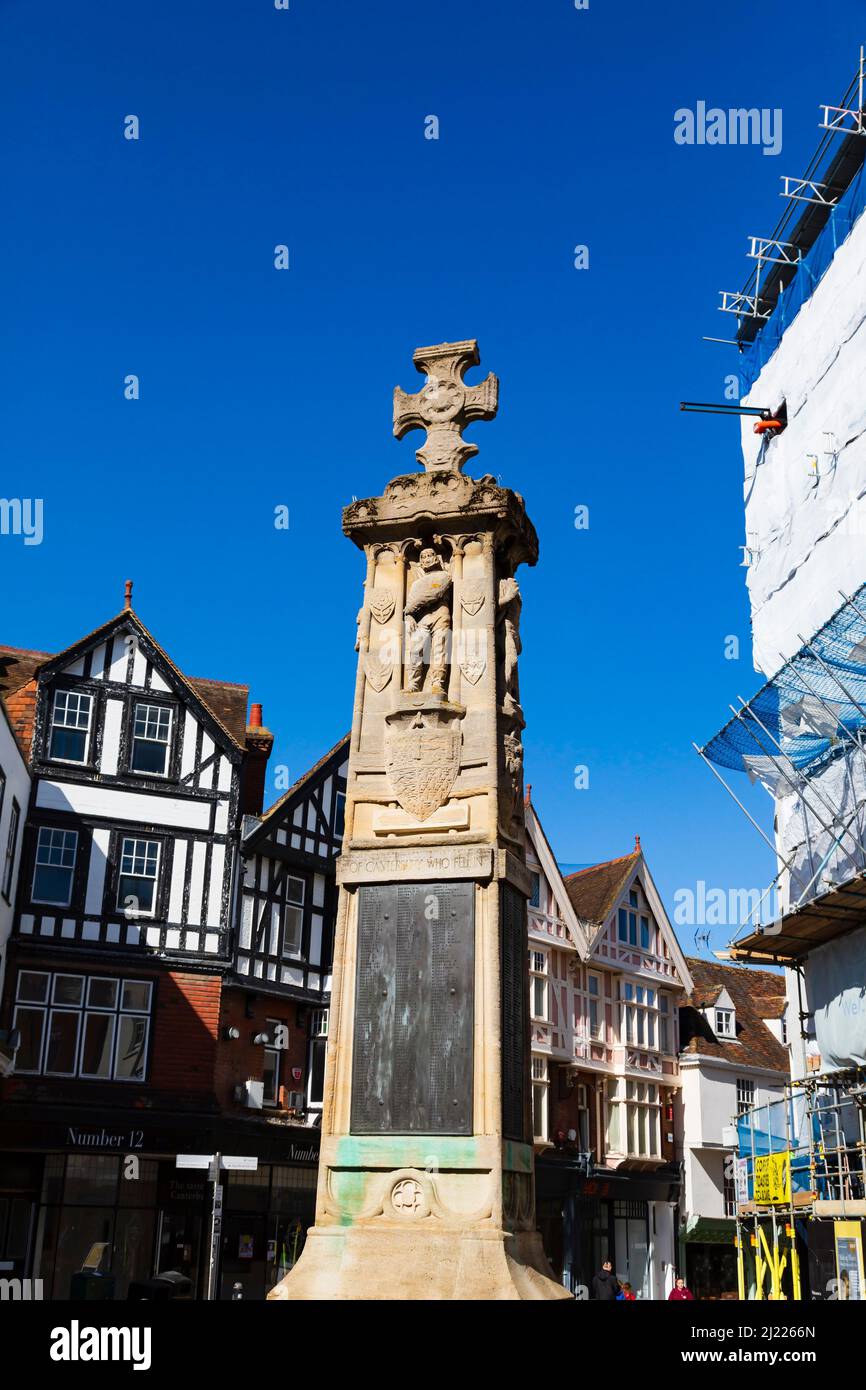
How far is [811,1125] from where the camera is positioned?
23.2 m

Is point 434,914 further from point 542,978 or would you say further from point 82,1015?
point 542,978

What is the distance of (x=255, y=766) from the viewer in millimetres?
30406

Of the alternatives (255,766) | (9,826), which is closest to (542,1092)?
(255,766)

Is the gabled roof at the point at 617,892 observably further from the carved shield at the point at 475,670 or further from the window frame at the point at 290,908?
the carved shield at the point at 475,670

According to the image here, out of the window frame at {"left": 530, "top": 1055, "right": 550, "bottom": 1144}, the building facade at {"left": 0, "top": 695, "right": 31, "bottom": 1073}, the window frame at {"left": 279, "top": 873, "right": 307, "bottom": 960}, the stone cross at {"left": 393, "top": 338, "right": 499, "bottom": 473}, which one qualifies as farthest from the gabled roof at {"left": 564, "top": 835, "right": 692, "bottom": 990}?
the stone cross at {"left": 393, "top": 338, "right": 499, "bottom": 473}

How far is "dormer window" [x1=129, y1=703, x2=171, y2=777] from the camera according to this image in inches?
1113

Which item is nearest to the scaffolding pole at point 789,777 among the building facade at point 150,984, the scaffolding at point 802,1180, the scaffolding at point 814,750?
the scaffolding at point 814,750

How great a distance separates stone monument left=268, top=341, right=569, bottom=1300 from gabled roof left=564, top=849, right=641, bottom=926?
90.7 feet

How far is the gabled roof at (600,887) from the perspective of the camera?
38.9 meters

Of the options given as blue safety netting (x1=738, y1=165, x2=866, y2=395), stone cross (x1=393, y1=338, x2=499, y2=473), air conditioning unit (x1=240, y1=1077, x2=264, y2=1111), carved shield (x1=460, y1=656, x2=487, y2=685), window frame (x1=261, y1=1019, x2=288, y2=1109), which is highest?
blue safety netting (x1=738, y1=165, x2=866, y2=395)

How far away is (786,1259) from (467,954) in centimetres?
1746

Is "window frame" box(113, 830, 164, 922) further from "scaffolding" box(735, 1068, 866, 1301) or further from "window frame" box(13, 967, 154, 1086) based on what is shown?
"scaffolding" box(735, 1068, 866, 1301)

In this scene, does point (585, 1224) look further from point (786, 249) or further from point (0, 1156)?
point (786, 249)

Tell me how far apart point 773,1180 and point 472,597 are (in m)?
15.8
